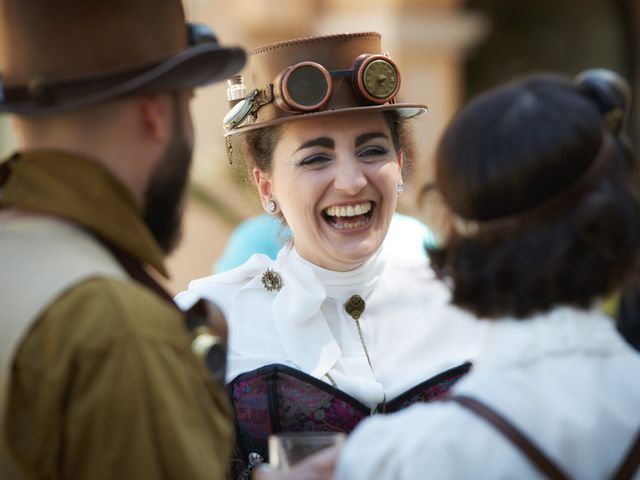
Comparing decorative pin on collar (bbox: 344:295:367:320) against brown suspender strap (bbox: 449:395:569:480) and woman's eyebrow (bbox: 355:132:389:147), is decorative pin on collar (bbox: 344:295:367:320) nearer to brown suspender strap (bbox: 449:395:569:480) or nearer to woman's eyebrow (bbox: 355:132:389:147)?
woman's eyebrow (bbox: 355:132:389:147)

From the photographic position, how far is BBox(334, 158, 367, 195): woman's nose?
2934mm

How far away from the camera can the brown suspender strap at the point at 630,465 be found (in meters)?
1.73

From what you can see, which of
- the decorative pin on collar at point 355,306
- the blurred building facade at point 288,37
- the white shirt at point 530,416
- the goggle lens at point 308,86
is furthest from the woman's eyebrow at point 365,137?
the blurred building facade at point 288,37

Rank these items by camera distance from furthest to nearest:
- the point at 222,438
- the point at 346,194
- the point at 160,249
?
the point at 346,194, the point at 160,249, the point at 222,438

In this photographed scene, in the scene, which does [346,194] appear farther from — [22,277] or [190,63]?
[22,277]

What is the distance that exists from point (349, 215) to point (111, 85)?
49.0 inches

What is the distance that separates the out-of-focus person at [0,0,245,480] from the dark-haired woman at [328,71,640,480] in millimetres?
386

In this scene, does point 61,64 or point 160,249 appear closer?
point 61,64

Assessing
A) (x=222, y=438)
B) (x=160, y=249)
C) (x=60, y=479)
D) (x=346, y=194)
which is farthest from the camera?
(x=346, y=194)

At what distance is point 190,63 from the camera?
76.1 inches

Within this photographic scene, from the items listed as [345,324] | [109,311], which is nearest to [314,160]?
[345,324]

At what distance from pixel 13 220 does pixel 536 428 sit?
1.01 meters

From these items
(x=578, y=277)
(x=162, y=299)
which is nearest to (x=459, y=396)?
(x=578, y=277)

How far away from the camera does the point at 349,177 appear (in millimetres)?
2938
